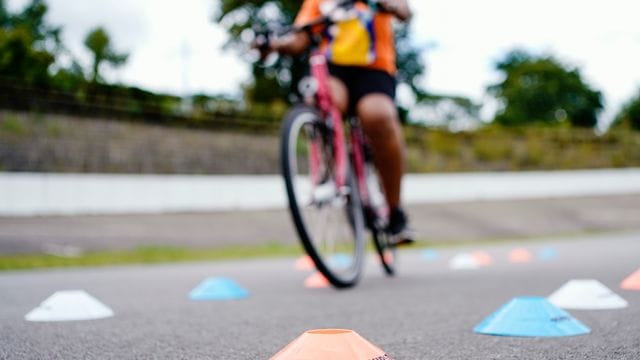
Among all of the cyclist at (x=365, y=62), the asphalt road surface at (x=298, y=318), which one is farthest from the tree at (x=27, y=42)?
the cyclist at (x=365, y=62)

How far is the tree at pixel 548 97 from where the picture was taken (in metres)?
80.6

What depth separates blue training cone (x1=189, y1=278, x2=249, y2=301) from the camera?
385cm

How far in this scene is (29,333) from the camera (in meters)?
2.53

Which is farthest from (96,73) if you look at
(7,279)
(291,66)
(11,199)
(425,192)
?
(291,66)

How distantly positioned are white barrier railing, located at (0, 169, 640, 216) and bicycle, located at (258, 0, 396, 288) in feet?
25.6

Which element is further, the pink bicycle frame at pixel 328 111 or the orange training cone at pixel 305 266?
the orange training cone at pixel 305 266

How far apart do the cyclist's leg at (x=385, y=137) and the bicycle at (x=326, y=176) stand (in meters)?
0.14

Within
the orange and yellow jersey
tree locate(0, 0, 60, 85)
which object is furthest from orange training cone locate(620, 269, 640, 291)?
tree locate(0, 0, 60, 85)

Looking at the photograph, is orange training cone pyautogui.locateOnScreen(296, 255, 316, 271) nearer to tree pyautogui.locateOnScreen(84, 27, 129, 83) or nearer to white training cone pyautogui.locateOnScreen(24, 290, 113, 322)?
white training cone pyautogui.locateOnScreen(24, 290, 113, 322)

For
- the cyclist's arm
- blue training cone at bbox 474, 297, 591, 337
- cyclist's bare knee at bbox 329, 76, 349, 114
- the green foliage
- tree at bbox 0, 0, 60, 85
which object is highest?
tree at bbox 0, 0, 60, 85

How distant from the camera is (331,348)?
1.61m

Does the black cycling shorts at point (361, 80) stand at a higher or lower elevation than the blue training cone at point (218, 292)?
higher

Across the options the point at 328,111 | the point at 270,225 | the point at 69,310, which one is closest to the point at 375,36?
the point at 328,111

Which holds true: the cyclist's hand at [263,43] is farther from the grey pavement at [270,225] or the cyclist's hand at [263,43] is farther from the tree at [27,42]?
the tree at [27,42]
